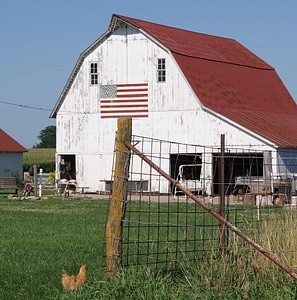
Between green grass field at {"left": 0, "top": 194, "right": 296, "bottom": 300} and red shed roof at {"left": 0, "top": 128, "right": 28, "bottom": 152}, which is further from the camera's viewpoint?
red shed roof at {"left": 0, "top": 128, "right": 28, "bottom": 152}

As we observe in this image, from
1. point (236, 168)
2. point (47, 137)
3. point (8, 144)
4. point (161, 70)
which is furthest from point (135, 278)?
point (47, 137)

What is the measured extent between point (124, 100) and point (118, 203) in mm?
29399

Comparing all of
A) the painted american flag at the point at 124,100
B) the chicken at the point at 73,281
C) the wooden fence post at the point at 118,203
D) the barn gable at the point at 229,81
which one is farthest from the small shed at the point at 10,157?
the wooden fence post at the point at 118,203

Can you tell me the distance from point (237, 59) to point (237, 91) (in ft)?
11.2

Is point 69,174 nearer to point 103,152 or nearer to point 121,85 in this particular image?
point 103,152

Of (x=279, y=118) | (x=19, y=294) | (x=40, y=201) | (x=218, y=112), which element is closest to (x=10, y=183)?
(x=40, y=201)

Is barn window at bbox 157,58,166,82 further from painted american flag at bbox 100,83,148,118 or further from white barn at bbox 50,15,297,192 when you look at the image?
painted american flag at bbox 100,83,148,118

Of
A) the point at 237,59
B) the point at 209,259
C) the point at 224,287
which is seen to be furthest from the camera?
the point at 237,59

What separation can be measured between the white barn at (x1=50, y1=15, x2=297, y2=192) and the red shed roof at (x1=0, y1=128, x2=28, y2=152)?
12380 millimetres

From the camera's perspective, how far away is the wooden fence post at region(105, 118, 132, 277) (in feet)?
31.0

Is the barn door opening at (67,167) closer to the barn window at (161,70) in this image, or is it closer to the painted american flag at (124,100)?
the painted american flag at (124,100)

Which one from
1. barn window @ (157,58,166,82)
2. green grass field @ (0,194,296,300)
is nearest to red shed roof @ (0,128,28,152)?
barn window @ (157,58,166,82)

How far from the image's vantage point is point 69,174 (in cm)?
4169

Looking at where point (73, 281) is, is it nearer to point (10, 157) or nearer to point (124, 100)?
point (124, 100)
